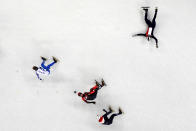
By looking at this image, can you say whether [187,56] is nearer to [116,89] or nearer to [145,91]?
[145,91]

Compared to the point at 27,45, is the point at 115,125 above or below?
below

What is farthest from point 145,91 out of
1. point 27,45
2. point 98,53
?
point 27,45

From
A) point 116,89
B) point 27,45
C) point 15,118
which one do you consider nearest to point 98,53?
point 116,89

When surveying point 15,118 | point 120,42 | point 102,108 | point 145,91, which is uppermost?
point 120,42

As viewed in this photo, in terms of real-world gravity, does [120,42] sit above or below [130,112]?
above

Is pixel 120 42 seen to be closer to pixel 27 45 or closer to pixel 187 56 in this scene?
pixel 187 56

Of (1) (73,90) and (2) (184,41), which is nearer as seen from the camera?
(2) (184,41)
